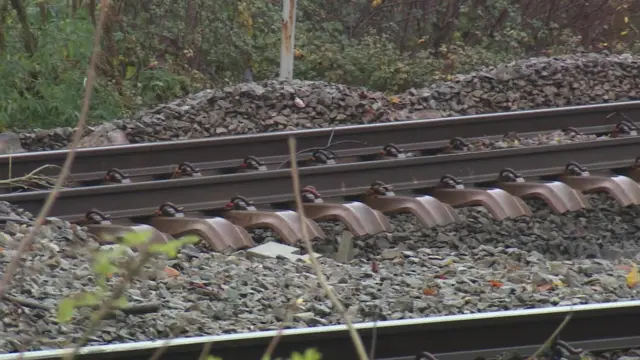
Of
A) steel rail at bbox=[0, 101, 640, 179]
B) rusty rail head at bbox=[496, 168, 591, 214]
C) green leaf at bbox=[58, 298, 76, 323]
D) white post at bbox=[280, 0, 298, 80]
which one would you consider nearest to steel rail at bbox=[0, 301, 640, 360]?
green leaf at bbox=[58, 298, 76, 323]

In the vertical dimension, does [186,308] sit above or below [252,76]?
below

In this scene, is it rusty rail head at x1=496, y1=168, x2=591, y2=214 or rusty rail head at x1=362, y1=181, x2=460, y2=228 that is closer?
rusty rail head at x1=362, y1=181, x2=460, y2=228

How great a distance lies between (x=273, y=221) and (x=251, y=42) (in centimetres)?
840

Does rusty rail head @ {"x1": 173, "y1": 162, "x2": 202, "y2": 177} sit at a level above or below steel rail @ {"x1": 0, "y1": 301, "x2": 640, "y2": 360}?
above

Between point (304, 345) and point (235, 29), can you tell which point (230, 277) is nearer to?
point (304, 345)

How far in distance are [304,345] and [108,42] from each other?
27.8 ft

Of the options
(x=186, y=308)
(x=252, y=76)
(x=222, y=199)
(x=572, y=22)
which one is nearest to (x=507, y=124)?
(x=222, y=199)

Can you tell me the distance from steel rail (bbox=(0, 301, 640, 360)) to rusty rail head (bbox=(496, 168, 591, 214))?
2283mm

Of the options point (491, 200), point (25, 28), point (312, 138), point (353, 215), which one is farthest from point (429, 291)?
point (25, 28)

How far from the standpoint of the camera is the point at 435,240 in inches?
241

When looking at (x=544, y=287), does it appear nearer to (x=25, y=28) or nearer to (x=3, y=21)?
(x=25, y=28)

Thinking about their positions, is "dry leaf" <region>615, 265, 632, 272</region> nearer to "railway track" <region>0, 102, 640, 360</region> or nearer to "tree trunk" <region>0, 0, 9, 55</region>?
"railway track" <region>0, 102, 640, 360</region>

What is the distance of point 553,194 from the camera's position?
6055mm

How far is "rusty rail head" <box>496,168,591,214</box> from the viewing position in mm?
6008
